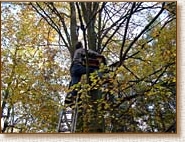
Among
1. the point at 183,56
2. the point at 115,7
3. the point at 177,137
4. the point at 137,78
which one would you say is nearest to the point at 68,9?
the point at 115,7

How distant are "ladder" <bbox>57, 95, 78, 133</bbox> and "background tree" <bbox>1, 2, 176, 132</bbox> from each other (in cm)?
4

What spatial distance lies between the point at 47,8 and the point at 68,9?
15 cm

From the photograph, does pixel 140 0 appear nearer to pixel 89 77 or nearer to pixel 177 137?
pixel 89 77

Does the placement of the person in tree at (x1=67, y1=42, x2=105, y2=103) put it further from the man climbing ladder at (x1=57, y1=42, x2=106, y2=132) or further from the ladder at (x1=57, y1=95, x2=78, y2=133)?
the ladder at (x1=57, y1=95, x2=78, y2=133)

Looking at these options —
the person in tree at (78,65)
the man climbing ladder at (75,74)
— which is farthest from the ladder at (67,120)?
the person in tree at (78,65)

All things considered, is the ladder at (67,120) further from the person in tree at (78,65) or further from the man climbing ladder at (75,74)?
the person in tree at (78,65)

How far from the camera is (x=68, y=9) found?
94.7 inches

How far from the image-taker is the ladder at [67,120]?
2.37 metres

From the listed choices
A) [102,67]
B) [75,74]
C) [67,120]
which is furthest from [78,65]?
[67,120]

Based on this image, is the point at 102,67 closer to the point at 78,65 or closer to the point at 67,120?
the point at 78,65

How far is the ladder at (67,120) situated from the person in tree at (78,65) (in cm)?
10

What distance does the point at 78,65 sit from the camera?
2.43 meters

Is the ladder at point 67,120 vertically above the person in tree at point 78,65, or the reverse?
the person in tree at point 78,65

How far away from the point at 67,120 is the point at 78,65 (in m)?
0.40
